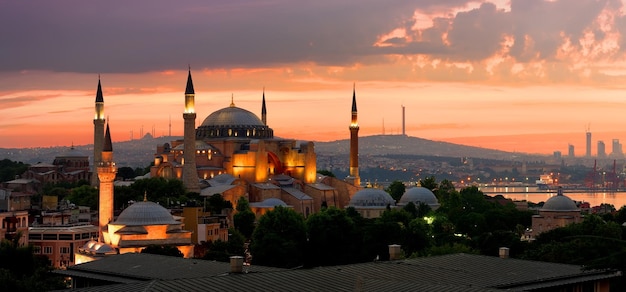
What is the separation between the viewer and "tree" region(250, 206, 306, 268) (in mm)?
51006

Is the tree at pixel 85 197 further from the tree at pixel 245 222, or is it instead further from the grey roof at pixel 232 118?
the grey roof at pixel 232 118

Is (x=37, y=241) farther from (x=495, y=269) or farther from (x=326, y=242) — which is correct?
(x=495, y=269)

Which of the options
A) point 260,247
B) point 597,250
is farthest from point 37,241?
point 597,250

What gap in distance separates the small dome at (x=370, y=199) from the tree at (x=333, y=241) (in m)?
22.5

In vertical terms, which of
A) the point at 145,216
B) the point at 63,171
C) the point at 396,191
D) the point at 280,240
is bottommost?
the point at 280,240

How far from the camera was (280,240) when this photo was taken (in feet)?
174

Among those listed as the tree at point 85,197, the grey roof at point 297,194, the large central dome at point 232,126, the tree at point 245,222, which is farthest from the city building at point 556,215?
the large central dome at point 232,126

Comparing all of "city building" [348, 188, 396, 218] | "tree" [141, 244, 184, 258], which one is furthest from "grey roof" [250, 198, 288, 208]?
"tree" [141, 244, 184, 258]

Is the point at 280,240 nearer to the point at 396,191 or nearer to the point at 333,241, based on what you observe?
the point at 333,241

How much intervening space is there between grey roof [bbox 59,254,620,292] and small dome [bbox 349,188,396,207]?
47989 mm

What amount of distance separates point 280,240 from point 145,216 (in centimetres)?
589

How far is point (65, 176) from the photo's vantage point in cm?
11244

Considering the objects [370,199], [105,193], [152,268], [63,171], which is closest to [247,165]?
[370,199]

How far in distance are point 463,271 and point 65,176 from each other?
288ft
